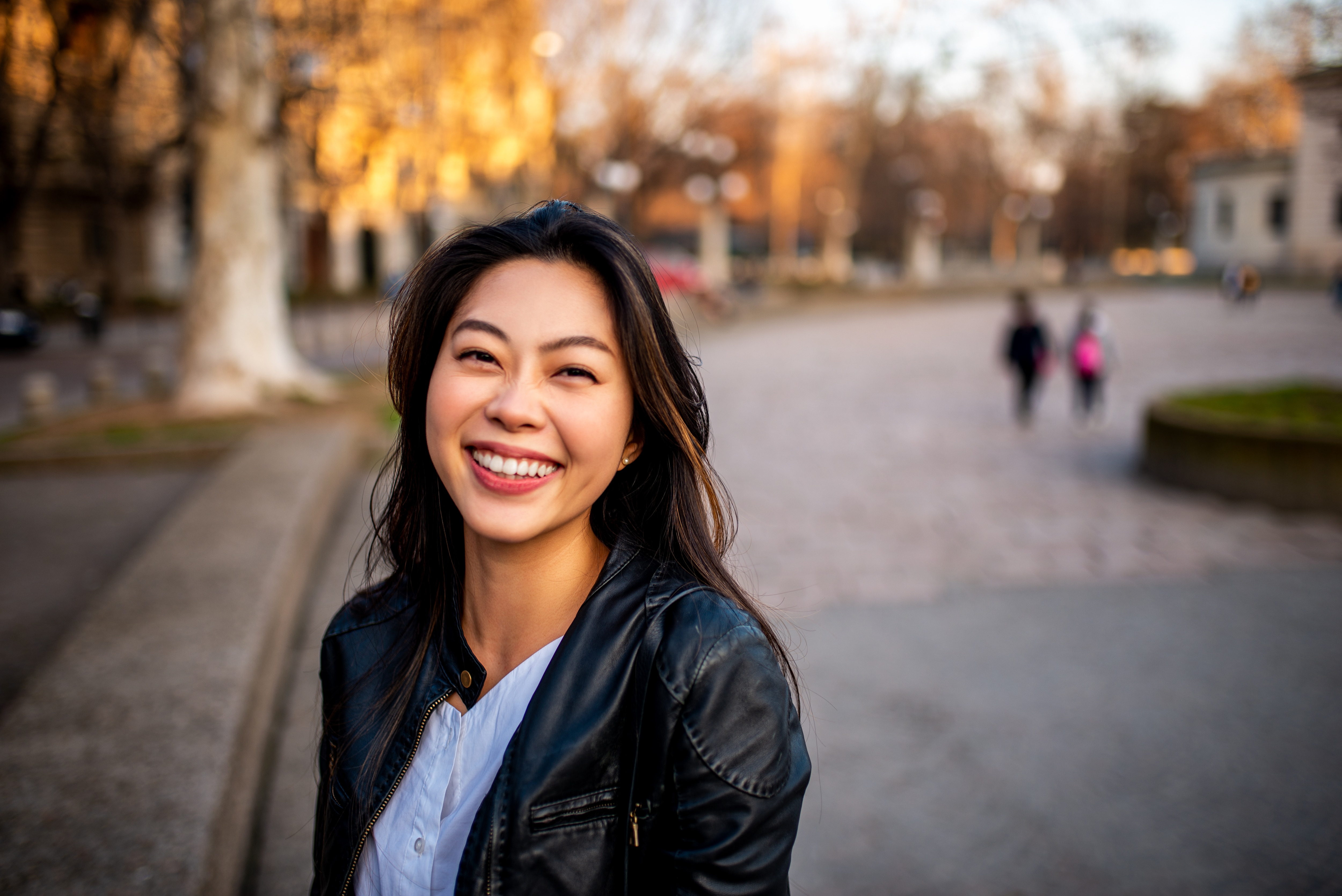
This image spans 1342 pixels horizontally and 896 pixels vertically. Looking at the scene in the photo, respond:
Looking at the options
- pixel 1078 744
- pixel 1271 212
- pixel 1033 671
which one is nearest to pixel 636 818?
pixel 1078 744

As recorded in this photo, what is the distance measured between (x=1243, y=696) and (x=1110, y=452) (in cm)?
673

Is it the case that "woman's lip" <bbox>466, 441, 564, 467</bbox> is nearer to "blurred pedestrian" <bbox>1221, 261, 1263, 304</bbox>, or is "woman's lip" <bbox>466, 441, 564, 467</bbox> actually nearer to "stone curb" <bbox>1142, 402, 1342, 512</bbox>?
"stone curb" <bbox>1142, 402, 1342, 512</bbox>

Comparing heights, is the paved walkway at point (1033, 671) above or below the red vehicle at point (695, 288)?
below

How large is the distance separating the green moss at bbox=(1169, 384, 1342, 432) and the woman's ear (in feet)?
28.7

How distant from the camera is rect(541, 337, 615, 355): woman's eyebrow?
152cm

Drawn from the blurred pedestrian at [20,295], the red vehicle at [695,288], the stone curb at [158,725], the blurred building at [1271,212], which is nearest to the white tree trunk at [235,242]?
the stone curb at [158,725]

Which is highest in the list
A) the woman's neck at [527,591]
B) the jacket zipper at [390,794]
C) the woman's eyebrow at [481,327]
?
the woman's eyebrow at [481,327]

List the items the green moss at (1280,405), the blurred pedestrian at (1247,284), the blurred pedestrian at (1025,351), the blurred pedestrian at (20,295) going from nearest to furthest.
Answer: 1. the green moss at (1280,405)
2. the blurred pedestrian at (1025,351)
3. the blurred pedestrian at (20,295)
4. the blurred pedestrian at (1247,284)

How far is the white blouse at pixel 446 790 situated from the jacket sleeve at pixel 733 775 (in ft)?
0.88

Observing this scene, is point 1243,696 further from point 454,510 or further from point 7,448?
point 7,448

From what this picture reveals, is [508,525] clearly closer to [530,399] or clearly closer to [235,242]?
[530,399]

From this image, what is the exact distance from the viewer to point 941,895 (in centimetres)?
338

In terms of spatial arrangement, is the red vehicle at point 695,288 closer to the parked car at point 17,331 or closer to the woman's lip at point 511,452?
the parked car at point 17,331

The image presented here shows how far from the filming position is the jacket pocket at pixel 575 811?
4.77 feet
